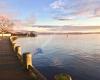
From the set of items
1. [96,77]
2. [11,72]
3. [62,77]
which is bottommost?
[96,77]

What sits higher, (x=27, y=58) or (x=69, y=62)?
(x=27, y=58)

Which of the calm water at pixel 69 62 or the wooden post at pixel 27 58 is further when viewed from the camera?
the calm water at pixel 69 62

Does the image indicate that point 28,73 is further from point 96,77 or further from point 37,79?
point 96,77

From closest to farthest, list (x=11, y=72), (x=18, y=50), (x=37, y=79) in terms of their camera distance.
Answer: (x=37, y=79), (x=11, y=72), (x=18, y=50)

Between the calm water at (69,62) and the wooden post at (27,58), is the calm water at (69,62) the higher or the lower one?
the lower one

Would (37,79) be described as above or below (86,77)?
above

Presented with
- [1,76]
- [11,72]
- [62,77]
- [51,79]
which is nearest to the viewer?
[62,77]

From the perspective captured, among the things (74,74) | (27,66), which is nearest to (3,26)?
(74,74)

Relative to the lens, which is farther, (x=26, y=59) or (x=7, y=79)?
(x=26, y=59)

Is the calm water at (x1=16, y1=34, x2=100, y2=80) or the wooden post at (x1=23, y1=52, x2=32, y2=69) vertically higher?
the wooden post at (x1=23, y1=52, x2=32, y2=69)

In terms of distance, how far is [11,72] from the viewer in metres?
17.8

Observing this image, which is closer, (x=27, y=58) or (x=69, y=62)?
(x=27, y=58)

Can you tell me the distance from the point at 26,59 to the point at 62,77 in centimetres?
896

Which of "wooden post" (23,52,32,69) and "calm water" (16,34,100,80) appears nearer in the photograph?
"wooden post" (23,52,32,69)
